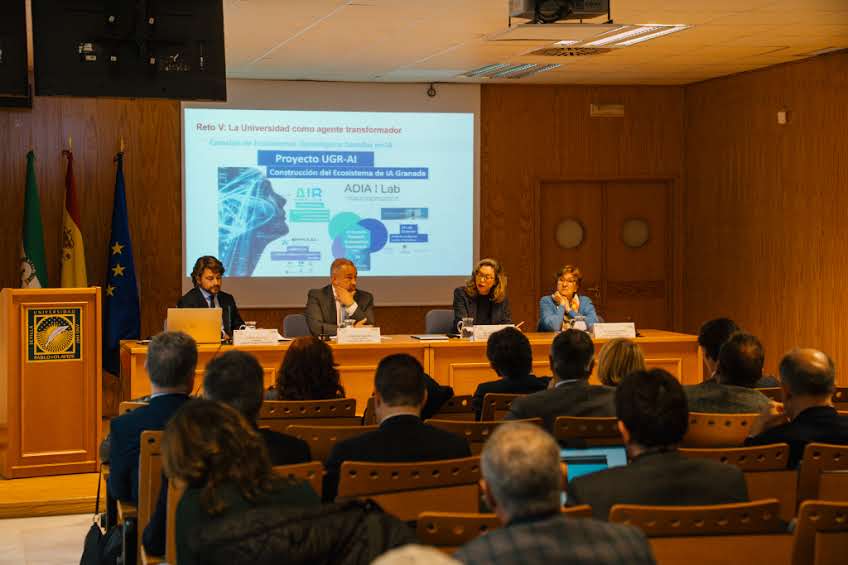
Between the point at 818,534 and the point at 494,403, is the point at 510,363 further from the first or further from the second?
the point at 818,534

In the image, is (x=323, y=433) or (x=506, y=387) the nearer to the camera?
(x=323, y=433)

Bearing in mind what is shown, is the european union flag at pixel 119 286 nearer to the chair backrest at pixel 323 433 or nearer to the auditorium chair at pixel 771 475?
the chair backrest at pixel 323 433

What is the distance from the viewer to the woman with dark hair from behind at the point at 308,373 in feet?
16.3

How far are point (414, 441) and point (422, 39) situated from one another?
5.16 metres

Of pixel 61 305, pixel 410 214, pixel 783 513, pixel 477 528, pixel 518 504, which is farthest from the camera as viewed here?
pixel 410 214

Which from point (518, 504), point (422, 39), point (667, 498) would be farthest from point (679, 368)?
point (518, 504)

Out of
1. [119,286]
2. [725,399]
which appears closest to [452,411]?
[725,399]

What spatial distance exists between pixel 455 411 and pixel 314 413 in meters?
0.79

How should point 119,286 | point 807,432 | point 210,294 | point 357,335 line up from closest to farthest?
point 807,432 → point 357,335 → point 210,294 → point 119,286

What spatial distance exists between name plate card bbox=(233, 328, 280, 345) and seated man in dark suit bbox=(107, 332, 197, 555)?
3.10m

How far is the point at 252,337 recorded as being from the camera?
24.5 ft

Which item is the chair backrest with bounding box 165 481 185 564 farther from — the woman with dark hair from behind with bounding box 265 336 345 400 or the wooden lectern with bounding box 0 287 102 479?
the wooden lectern with bounding box 0 287 102 479

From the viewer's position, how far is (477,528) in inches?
106

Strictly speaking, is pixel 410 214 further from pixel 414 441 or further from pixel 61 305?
pixel 414 441
